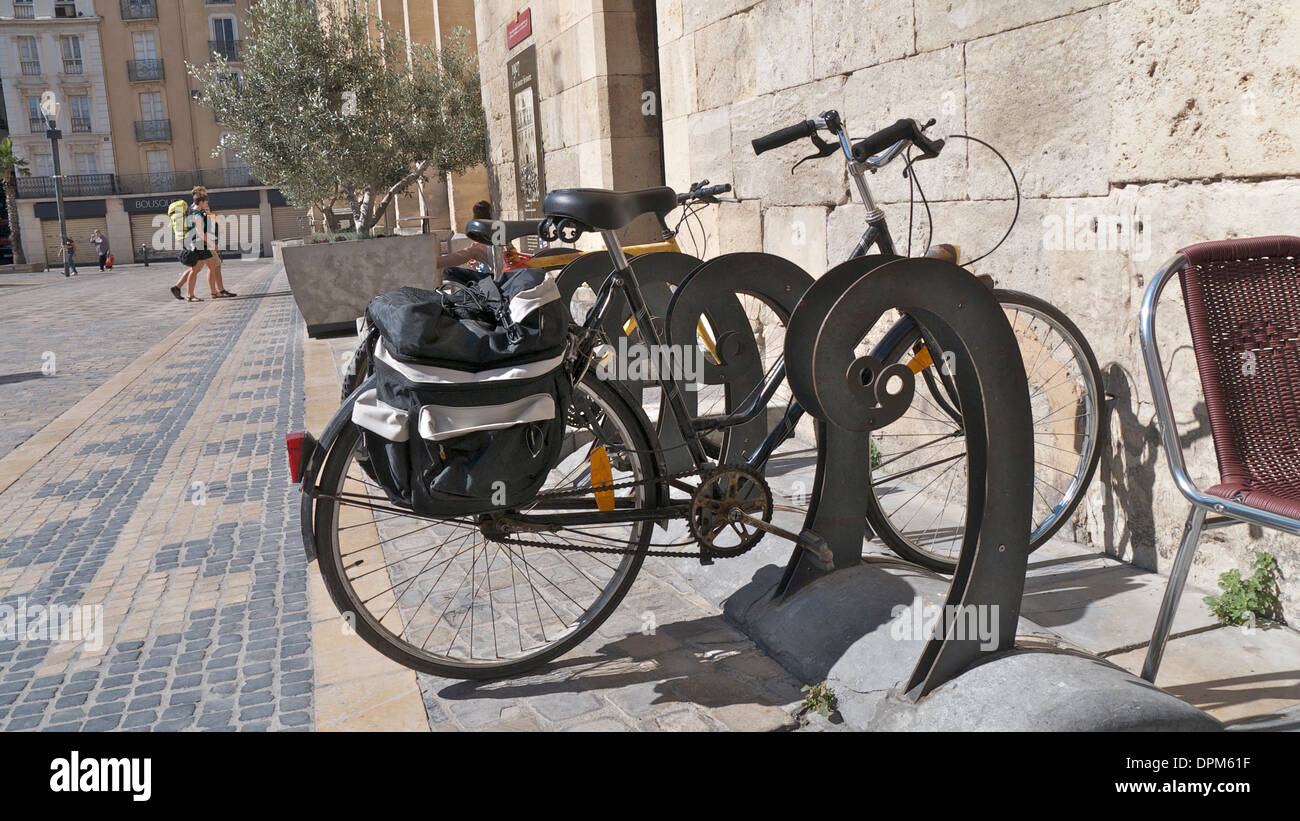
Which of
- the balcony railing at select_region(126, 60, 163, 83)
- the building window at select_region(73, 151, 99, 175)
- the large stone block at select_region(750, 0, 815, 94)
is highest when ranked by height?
the balcony railing at select_region(126, 60, 163, 83)

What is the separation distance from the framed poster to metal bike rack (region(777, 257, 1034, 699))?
888 cm

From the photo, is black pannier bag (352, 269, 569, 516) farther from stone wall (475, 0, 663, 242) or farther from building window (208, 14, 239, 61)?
building window (208, 14, 239, 61)

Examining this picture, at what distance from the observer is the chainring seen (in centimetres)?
317

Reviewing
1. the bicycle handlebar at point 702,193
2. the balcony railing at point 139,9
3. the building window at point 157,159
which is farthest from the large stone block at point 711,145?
the balcony railing at point 139,9

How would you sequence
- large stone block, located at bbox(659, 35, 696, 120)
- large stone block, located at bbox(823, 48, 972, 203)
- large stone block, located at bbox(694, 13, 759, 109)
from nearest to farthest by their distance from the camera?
large stone block, located at bbox(823, 48, 972, 203)
large stone block, located at bbox(694, 13, 759, 109)
large stone block, located at bbox(659, 35, 696, 120)

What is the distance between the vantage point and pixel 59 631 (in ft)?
12.4

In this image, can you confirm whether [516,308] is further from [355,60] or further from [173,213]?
[173,213]

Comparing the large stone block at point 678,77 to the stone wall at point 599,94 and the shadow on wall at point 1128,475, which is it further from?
the shadow on wall at point 1128,475

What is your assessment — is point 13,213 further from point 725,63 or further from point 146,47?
point 725,63

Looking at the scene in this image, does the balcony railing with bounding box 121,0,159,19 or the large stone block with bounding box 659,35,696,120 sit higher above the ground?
the balcony railing with bounding box 121,0,159,19

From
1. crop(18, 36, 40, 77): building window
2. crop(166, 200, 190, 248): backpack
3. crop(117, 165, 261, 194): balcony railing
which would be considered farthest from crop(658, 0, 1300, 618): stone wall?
crop(18, 36, 40, 77): building window

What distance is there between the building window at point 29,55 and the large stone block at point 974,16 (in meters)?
60.5

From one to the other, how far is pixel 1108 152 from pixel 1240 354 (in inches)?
49.9
